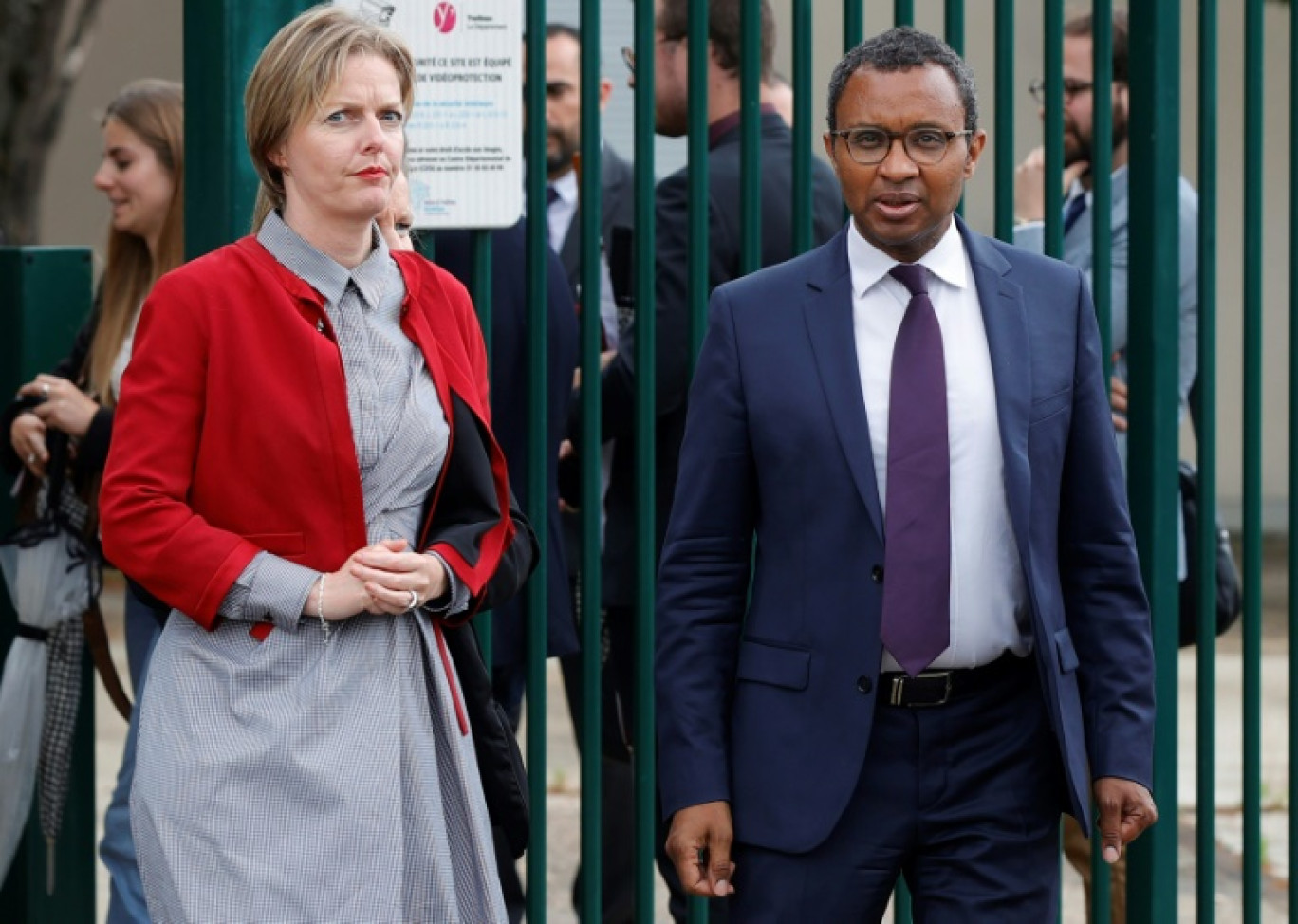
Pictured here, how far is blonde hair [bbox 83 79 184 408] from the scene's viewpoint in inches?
208

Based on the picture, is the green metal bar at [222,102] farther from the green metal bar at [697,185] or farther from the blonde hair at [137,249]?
the blonde hair at [137,249]

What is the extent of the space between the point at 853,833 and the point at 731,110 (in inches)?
77.4

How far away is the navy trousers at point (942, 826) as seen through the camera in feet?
11.2

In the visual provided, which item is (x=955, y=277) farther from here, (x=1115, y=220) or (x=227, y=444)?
(x=1115, y=220)

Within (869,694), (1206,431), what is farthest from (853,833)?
(1206,431)

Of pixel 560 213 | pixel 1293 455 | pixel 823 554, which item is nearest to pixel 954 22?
pixel 1293 455

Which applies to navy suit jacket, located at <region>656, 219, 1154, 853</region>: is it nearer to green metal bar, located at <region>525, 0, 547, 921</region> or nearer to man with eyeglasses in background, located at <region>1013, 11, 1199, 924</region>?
green metal bar, located at <region>525, 0, 547, 921</region>

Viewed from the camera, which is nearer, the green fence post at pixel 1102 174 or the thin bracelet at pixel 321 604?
the thin bracelet at pixel 321 604

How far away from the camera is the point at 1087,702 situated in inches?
139

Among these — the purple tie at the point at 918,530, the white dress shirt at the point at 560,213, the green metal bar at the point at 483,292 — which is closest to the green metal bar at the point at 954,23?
the green metal bar at the point at 483,292

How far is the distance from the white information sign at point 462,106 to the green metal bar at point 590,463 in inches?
5.2

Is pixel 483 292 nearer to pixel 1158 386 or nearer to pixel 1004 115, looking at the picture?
pixel 1004 115

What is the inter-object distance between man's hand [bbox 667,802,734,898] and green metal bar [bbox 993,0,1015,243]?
5.41 ft

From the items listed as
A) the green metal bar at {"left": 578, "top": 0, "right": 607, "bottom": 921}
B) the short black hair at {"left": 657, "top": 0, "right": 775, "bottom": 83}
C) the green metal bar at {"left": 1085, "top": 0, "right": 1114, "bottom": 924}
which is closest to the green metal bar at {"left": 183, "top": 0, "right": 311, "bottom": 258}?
the green metal bar at {"left": 578, "top": 0, "right": 607, "bottom": 921}
